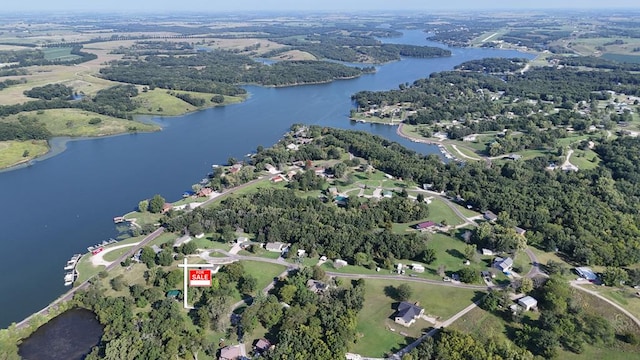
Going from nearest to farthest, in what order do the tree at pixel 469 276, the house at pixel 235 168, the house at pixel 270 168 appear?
the tree at pixel 469 276, the house at pixel 235 168, the house at pixel 270 168

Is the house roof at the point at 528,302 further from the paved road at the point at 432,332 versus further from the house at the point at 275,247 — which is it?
the house at the point at 275,247

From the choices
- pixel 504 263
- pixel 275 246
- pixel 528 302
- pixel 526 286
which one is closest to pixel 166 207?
pixel 275 246

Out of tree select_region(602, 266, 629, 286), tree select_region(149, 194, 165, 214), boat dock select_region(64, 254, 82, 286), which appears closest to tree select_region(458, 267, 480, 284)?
tree select_region(602, 266, 629, 286)

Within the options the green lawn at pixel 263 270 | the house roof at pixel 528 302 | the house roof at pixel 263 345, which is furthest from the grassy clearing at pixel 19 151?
the house roof at pixel 528 302

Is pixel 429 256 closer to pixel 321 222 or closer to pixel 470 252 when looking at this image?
pixel 470 252

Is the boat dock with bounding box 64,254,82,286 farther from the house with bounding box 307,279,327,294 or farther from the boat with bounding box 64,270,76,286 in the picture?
the house with bounding box 307,279,327,294
